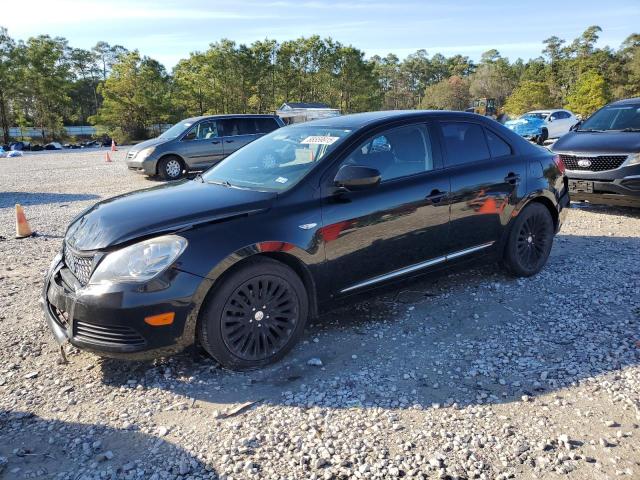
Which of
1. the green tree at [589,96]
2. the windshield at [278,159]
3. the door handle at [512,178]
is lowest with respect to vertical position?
the door handle at [512,178]

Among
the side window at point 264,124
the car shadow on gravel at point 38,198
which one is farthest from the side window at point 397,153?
the side window at point 264,124

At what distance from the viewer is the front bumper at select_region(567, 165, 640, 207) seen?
7.04 m

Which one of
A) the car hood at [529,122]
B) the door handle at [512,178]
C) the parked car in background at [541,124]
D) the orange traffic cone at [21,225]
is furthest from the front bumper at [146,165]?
the car hood at [529,122]

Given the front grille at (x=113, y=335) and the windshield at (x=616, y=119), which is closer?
the front grille at (x=113, y=335)

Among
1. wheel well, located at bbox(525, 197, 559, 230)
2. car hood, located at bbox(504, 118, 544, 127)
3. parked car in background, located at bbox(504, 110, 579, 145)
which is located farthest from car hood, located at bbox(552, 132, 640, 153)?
car hood, located at bbox(504, 118, 544, 127)

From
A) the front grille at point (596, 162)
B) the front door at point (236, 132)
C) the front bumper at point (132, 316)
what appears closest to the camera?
the front bumper at point (132, 316)

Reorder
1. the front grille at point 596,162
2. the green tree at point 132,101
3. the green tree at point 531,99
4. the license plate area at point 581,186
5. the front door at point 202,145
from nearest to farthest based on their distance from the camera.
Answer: the front grille at point 596,162 → the license plate area at point 581,186 → the front door at point 202,145 → the green tree at point 132,101 → the green tree at point 531,99

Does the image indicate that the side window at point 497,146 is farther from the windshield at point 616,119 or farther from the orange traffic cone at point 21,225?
the orange traffic cone at point 21,225

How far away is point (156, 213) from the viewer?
3.33 meters

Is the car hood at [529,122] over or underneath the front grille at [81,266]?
over

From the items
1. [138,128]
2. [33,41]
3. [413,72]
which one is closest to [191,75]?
[138,128]

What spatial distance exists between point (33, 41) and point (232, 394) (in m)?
52.2

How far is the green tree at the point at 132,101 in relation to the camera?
143 ft

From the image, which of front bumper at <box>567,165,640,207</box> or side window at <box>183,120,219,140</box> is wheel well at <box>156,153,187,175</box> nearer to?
side window at <box>183,120,219,140</box>
